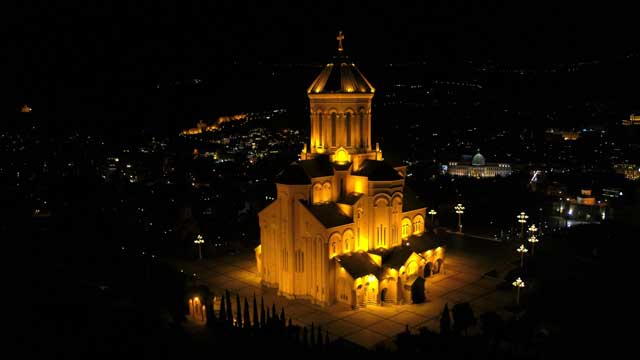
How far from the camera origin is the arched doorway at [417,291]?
26.5 metres

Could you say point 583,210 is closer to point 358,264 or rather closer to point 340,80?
point 358,264

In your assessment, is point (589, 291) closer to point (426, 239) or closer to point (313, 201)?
point (426, 239)

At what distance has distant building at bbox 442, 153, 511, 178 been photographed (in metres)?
77.7

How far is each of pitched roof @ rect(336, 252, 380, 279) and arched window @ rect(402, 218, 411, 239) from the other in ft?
12.5

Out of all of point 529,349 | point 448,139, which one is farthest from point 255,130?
point 529,349

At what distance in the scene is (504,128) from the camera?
306 ft

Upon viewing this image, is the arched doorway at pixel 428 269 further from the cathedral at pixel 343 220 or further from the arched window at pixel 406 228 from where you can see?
the arched window at pixel 406 228

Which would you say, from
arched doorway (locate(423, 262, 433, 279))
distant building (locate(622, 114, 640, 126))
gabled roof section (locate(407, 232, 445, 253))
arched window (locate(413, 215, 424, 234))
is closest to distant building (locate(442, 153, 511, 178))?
distant building (locate(622, 114, 640, 126))

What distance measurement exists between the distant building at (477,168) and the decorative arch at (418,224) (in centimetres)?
4757

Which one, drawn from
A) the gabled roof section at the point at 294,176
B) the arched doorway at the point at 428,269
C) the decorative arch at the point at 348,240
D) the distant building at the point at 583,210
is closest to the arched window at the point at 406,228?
the arched doorway at the point at 428,269

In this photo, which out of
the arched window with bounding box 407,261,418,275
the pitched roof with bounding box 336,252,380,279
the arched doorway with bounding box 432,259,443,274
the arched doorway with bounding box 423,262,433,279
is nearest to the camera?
the pitched roof with bounding box 336,252,380,279

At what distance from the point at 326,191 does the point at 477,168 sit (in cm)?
5513

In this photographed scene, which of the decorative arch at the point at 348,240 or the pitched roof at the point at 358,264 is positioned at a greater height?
the decorative arch at the point at 348,240

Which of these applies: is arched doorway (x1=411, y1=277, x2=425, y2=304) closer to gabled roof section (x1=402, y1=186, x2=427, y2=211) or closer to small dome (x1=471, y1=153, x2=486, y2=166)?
gabled roof section (x1=402, y1=186, x2=427, y2=211)
